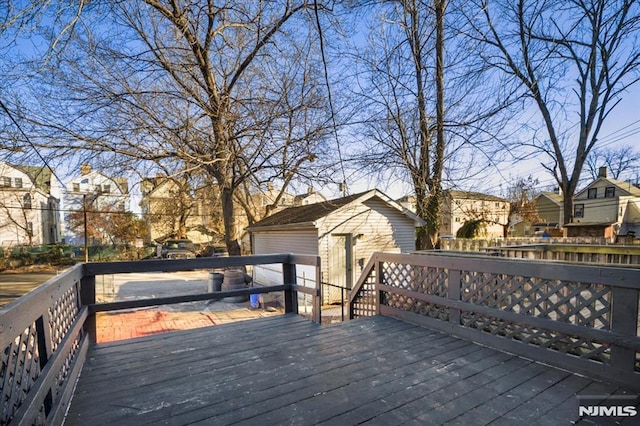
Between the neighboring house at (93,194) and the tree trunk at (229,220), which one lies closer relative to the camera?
the neighboring house at (93,194)

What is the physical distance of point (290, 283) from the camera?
403 cm

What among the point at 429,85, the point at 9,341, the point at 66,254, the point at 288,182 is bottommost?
the point at 66,254

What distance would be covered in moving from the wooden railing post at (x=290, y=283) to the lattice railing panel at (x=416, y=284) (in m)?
1.20

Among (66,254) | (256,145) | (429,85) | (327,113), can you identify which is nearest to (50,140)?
(256,145)

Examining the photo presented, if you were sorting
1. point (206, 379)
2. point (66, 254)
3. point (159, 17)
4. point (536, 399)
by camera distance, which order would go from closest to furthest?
1. point (536, 399)
2. point (206, 379)
3. point (159, 17)
4. point (66, 254)

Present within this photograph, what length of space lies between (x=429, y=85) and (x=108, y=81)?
7768 mm

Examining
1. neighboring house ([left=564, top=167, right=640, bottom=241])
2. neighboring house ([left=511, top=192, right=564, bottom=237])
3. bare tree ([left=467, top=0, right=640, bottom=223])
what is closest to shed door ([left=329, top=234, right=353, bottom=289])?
bare tree ([left=467, top=0, right=640, bottom=223])

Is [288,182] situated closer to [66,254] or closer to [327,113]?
[327,113]

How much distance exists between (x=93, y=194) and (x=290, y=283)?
11.0 meters

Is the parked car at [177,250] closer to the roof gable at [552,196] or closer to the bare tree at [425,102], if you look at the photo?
the bare tree at [425,102]

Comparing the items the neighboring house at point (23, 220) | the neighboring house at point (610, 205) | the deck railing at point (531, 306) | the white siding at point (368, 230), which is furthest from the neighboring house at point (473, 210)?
the neighboring house at point (23, 220)

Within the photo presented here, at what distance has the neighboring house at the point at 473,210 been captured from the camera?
29.7 feet

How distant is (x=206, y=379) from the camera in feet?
7.62

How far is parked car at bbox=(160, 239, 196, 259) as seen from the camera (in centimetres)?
1981
